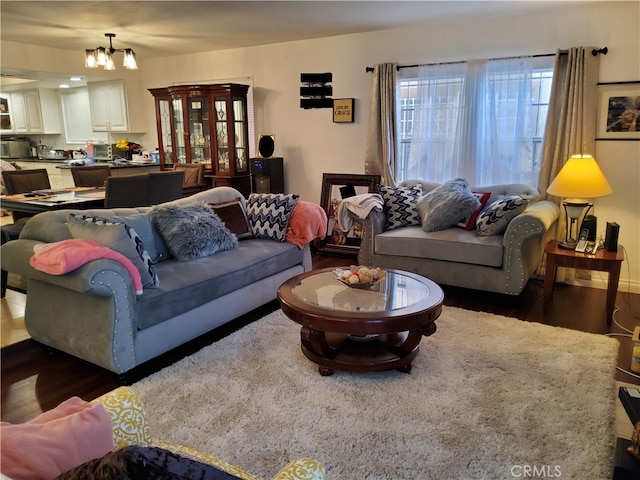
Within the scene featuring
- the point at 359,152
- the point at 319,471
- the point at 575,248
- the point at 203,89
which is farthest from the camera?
the point at 203,89

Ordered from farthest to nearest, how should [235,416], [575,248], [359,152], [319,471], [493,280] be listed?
[359,152], [493,280], [575,248], [235,416], [319,471]

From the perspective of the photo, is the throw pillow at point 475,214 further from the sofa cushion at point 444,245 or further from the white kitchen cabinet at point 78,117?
the white kitchen cabinet at point 78,117

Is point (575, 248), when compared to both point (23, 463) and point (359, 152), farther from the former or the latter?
point (23, 463)

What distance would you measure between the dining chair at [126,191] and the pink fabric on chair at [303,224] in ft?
4.43

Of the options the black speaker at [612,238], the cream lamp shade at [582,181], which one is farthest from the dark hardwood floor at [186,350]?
the cream lamp shade at [582,181]

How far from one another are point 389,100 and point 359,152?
0.70 meters

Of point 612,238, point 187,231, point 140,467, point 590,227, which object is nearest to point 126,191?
point 187,231

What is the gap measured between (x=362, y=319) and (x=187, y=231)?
1.48 m

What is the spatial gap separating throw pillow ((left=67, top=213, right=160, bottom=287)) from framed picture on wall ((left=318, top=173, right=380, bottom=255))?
8.95 feet

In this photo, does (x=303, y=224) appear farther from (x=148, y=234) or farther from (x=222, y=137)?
(x=222, y=137)

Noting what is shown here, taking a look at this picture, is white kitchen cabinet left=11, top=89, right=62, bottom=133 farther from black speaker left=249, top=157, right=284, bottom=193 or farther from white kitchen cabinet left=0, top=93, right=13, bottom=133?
black speaker left=249, top=157, right=284, bottom=193

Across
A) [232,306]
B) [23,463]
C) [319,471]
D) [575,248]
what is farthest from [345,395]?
[575,248]

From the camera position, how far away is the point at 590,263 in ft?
10.7

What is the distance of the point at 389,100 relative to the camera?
4.88 meters
